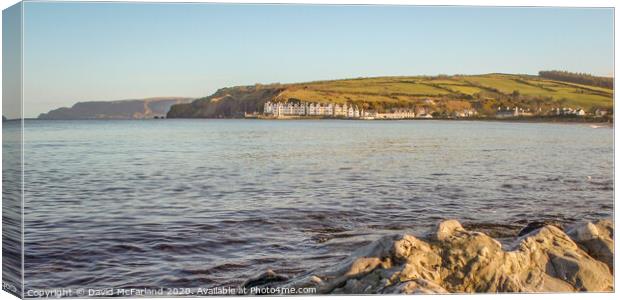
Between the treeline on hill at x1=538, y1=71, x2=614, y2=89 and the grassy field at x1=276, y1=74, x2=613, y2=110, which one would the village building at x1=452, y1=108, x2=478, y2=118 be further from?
the treeline on hill at x1=538, y1=71, x2=614, y2=89

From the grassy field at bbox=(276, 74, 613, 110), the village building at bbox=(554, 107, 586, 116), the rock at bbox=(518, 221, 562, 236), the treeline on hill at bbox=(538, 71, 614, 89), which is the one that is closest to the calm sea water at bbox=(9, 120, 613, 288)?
the rock at bbox=(518, 221, 562, 236)

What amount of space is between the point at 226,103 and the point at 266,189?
134 cm

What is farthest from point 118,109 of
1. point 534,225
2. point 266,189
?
point 534,225

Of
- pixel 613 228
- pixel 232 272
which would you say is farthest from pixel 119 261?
pixel 613 228

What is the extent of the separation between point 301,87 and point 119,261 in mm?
3460

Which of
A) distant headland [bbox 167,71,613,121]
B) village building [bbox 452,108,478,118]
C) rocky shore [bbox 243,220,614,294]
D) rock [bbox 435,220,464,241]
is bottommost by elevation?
rocky shore [bbox 243,220,614,294]

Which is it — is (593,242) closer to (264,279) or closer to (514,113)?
(514,113)

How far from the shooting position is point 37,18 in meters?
10.2

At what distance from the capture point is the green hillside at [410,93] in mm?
11547

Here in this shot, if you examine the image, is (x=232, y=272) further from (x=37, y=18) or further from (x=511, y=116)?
(x=511, y=116)

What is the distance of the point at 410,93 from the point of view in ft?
38.5

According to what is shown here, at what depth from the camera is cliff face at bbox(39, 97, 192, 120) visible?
36.0 feet

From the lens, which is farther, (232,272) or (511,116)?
(511,116)

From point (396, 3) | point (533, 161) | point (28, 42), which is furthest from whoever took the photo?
point (533, 161)
